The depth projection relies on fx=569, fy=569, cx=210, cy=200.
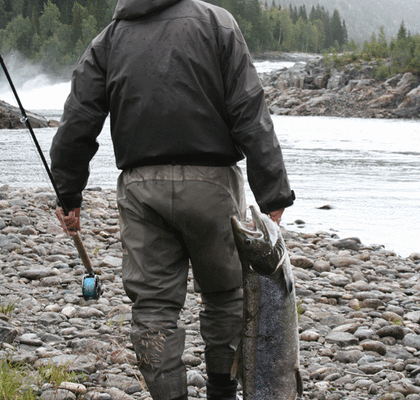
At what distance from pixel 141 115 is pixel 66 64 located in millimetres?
100537

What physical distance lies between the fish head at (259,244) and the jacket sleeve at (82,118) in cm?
91

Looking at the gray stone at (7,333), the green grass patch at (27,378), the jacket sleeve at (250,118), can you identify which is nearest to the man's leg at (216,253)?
the jacket sleeve at (250,118)

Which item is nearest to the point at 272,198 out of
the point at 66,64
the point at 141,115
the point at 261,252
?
the point at 261,252

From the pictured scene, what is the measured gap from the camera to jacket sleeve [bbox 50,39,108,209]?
2641mm

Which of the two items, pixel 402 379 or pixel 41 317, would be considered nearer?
pixel 402 379

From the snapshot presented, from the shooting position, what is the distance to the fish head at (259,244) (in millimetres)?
2229

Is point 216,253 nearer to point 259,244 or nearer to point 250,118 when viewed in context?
point 259,244

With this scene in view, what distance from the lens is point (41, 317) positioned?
4.16m

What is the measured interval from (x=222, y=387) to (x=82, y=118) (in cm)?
145

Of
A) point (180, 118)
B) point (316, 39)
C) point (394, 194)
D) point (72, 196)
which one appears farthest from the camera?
point (316, 39)

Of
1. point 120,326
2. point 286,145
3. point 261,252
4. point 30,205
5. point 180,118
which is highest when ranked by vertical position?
point 180,118

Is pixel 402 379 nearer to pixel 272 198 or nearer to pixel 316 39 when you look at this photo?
pixel 272 198

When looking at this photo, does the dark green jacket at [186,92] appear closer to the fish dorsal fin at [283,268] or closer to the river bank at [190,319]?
the fish dorsal fin at [283,268]

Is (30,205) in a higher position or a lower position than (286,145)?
higher
